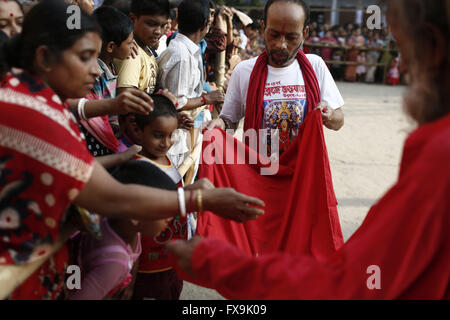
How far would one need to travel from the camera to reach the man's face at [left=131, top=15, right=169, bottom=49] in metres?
3.60

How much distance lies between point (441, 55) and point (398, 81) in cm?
1623

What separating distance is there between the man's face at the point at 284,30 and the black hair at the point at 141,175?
1343 mm

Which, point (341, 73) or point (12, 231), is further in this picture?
point (341, 73)

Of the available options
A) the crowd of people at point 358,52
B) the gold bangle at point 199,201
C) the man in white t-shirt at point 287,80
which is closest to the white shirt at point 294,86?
the man in white t-shirt at point 287,80

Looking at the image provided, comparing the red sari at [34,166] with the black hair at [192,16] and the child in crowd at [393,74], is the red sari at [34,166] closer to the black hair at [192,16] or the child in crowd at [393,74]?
the black hair at [192,16]

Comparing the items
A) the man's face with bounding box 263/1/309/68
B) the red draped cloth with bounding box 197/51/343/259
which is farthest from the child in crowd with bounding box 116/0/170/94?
the man's face with bounding box 263/1/309/68

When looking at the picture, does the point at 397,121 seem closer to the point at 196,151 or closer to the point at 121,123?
the point at 196,151

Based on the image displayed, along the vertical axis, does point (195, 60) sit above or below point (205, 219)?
above

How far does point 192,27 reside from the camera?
3979mm

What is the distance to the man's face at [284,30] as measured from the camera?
9.27ft

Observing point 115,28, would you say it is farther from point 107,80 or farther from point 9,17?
point 9,17

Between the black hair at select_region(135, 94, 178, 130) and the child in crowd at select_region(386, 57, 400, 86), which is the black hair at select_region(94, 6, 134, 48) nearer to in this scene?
the black hair at select_region(135, 94, 178, 130)

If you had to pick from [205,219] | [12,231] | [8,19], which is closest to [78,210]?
[12,231]

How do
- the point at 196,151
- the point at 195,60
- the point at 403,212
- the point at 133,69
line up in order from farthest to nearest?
the point at 196,151, the point at 195,60, the point at 133,69, the point at 403,212
